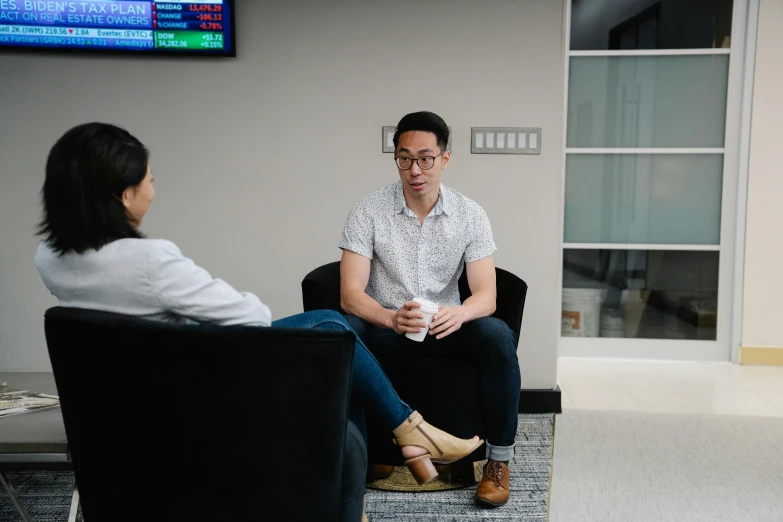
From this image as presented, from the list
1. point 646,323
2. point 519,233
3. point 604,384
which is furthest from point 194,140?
point 646,323

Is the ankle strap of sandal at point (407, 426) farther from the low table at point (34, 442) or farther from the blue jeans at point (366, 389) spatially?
the low table at point (34, 442)

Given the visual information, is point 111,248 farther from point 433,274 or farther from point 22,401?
point 433,274

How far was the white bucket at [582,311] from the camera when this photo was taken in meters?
4.18

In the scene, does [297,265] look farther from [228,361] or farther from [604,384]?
[228,361]

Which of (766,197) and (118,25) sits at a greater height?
(118,25)

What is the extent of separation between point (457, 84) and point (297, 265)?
3.46 feet

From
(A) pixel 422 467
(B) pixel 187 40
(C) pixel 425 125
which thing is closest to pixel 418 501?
(A) pixel 422 467

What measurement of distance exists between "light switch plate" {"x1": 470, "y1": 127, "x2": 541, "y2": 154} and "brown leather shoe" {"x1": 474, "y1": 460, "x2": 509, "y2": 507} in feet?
4.54

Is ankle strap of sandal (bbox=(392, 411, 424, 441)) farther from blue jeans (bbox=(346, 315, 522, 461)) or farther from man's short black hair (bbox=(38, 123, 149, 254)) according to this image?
man's short black hair (bbox=(38, 123, 149, 254))

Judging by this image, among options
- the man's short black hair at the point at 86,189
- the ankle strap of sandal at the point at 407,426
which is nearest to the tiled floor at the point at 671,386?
the ankle strap of sandal at the point at 407,426

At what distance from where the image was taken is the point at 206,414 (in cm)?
126

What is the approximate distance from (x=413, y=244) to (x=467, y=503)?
853 mm

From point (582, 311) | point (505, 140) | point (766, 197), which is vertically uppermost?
point (505, 140)

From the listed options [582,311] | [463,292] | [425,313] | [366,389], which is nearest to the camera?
[366,389]
